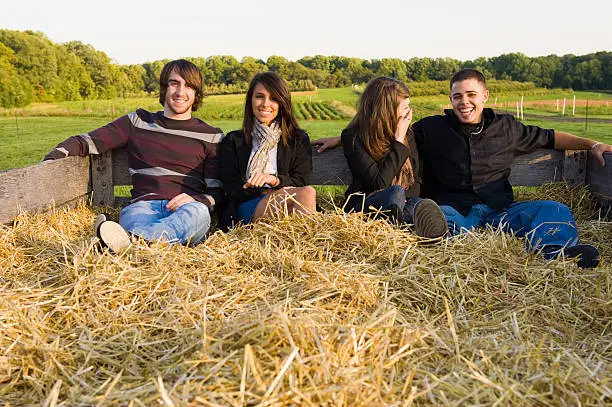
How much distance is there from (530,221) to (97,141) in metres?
3.08

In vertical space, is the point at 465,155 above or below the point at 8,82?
below

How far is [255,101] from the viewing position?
374 centimetres

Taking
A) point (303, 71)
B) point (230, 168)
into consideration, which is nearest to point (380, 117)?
point (230, 168)

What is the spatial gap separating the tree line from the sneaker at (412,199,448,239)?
109 ft

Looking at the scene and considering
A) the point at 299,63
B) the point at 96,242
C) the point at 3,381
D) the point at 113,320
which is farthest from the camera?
the point at 299,63

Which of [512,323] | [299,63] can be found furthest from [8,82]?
[512,323]

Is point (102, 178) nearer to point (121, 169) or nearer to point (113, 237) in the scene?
point (121, 169)

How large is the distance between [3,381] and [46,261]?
46.4 inches

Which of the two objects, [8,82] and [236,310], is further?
[8,82]

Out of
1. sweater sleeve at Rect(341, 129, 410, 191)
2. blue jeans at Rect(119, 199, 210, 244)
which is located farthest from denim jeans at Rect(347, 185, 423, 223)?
blue jeans at Rect(119, 199, 210, 244)

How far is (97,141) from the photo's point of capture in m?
3.77

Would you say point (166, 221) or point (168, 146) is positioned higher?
point (168, 146)

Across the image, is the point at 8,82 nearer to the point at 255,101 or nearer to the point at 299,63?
the point at 299,63

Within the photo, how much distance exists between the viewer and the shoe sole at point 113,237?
265cm
